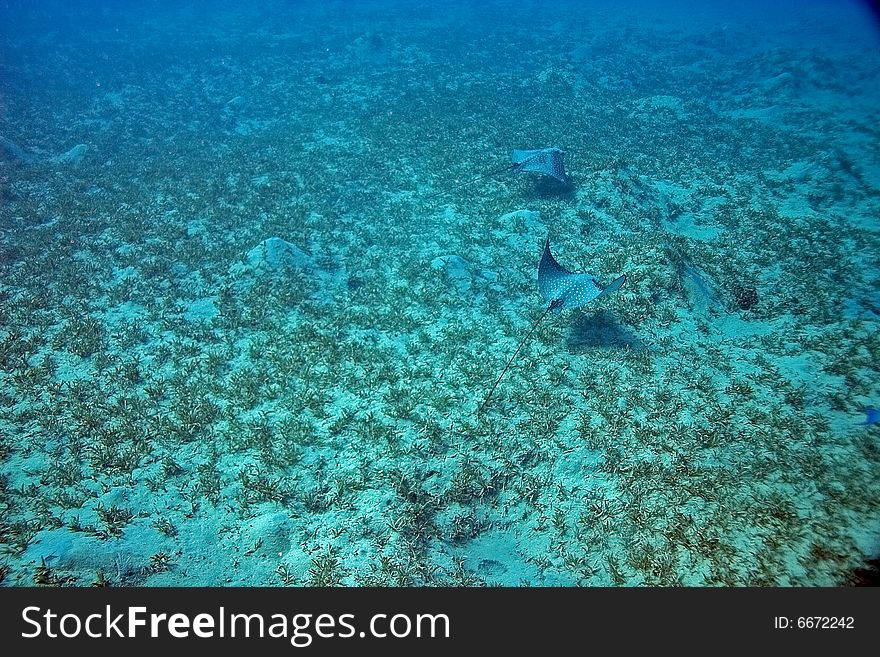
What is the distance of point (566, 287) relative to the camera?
619 cm

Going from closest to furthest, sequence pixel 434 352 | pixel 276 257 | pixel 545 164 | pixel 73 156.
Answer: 1. pixel 434 352
2. pixel 276 257
3. pixel 545 164
4. pixel 73 156

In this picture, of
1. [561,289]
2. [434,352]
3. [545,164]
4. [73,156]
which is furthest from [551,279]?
[73,156]

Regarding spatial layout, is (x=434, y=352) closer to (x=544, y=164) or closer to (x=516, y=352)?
(x=516, y=352)

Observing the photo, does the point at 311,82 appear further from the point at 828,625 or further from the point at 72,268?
the point at 828,625

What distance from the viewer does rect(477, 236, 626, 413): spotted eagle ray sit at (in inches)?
226

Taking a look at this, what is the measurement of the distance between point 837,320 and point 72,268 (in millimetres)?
13859

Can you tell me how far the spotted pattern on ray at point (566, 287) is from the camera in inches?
231

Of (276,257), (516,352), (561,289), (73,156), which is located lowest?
(516,352)

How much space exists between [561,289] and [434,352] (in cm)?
222

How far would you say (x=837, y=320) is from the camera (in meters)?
6.57

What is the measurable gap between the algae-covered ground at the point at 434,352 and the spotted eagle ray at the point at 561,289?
22 centimetres

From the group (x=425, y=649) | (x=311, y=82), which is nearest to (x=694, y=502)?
(x=425, y=649)

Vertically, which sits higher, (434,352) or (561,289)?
(561,289)

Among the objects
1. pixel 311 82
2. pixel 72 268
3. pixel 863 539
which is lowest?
pixel 863 539
